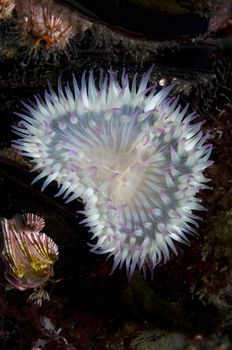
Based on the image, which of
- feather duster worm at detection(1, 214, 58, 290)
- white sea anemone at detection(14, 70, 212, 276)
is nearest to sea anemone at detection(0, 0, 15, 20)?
white sea anemone at detection(14, 70, 212, 276)

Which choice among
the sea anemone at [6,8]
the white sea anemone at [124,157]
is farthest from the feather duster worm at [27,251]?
the sea anemone at [6,8]

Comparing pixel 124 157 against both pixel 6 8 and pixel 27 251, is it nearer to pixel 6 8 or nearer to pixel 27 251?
pixel 27 251

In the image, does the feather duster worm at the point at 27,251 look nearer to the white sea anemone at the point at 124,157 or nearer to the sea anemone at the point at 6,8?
the white sea anemone at the point at 124,157

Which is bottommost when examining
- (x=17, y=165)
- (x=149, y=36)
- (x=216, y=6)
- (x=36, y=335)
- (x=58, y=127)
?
(x=36, y=335)

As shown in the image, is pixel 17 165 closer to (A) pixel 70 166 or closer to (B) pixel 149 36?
(A) pixel 70 166

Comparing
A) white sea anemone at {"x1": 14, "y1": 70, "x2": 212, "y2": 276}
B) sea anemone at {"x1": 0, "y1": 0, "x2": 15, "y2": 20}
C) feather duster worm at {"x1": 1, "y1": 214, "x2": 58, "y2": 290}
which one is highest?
sea anemone at {"x1": 0, "y1": 0, "x2": 15, "y2": 20}

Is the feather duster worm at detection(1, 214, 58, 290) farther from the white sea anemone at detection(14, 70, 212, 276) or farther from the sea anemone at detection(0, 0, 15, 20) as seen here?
the sea anemone at detection(0, 0, 15, 20)

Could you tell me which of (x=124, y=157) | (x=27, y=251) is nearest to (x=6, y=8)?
(x=124, y=157)

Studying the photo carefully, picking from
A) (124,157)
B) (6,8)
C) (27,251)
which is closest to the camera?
(124,157)

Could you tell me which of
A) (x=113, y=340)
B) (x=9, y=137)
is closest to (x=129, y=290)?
(x=113, y=340)
